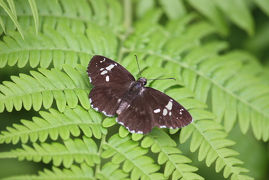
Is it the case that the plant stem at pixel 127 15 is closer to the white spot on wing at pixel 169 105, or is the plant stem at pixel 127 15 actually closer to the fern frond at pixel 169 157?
the white spot on wing at pixel 169 105

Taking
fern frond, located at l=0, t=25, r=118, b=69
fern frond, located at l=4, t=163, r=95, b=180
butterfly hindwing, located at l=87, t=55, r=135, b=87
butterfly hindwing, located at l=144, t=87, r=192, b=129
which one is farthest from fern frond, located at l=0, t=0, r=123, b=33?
fern frond, located at l=4, t=163, r=95, b=180

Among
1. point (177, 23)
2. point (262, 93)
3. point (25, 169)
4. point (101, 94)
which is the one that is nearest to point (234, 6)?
point (177, 23)

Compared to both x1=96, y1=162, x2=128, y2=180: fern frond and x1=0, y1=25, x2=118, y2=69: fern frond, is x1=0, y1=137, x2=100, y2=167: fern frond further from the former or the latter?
x1=0, y1=25, x2=118, y2=69: fern frond

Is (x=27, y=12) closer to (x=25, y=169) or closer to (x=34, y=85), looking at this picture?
(x=34, y=85)

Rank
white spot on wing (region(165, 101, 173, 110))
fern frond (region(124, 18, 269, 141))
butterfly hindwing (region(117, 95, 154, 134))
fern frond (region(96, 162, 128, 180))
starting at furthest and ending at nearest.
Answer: fern frond (region(124, 18, 269, 141))
white spot on wing (region(165, 101, 173, 110))
butterfly hindwing (region(117, 95, 154, 134))
fern frond (region(96, 162, 128, 180))

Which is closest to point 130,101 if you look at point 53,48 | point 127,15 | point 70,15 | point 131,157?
point 131,157

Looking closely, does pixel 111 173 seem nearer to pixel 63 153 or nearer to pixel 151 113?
pixel 63 153
